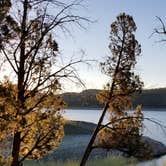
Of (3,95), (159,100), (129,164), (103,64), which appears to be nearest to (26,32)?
(3,95)

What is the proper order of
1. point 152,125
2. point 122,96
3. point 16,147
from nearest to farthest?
point 16,147 → point 122,96 → point 152,125

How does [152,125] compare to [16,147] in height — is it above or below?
below

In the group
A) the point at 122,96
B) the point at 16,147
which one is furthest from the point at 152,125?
the point at 16,147

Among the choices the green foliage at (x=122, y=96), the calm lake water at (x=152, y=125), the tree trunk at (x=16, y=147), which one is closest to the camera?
the tree trunk at (x=16, y=147)

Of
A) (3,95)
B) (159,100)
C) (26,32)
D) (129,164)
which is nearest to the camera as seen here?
(3,95)

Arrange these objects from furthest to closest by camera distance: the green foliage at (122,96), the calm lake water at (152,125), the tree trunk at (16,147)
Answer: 1. the calm lake water at (152,125)
2. the green foliage at (122,96)
3. the tree trunk at (16,147)

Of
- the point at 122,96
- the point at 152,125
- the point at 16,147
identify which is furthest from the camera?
the point at 152,125

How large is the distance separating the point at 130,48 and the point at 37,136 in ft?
35.8

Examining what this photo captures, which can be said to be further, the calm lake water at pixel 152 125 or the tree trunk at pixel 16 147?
the calm lake water at pixel 152 125

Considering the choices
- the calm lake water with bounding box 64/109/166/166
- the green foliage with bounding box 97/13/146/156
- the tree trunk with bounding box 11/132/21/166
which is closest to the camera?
the tree trunk with bounding box 11/132/21/166

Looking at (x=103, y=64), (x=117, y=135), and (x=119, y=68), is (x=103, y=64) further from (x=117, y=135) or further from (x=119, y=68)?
(x=117, y=135)

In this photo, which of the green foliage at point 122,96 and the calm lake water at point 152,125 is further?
the calm lake water at point 152,125

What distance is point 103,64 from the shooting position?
2523cm

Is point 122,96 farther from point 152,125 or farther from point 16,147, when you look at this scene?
point 152,125
